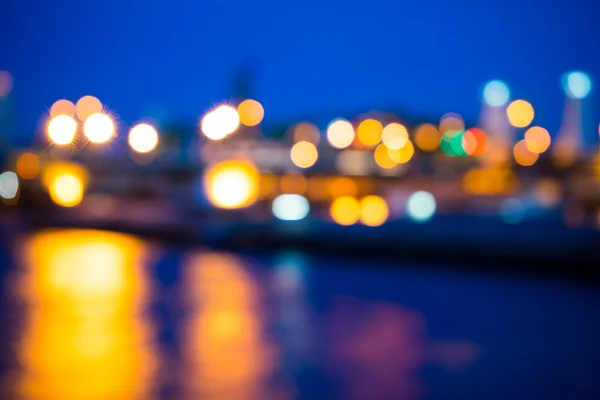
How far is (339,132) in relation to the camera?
31797mm

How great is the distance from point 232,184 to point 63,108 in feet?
9.45

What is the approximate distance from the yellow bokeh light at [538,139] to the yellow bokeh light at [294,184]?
7045mm

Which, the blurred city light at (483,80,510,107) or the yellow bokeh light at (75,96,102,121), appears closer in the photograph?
the yellow bokeh light at (75,96,102,121)

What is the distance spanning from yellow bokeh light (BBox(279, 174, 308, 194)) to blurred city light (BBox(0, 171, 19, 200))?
6.48m

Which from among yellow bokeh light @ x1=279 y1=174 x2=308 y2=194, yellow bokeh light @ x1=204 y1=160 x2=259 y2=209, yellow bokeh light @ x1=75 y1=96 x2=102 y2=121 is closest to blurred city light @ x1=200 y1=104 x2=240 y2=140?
yellow bokeh light @ x1=204 y1=160 x2=259 y2=209

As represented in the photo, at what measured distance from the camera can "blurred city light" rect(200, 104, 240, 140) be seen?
8240 mm

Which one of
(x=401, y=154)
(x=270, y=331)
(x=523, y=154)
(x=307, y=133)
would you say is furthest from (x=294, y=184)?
(x=401, y=154)

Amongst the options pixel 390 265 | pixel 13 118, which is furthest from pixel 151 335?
pixel 13 118

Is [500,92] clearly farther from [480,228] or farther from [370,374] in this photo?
[370,374]

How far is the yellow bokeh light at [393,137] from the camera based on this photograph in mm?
37147

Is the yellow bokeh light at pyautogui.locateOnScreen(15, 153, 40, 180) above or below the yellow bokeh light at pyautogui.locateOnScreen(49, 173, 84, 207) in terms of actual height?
above

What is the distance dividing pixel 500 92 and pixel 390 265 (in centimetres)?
1173

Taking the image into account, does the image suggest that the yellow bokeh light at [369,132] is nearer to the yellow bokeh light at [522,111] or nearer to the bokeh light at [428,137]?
the bokeh light at [428,137]

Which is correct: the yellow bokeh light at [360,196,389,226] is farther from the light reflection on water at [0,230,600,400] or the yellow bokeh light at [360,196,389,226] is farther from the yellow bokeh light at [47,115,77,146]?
the light reflection on water at [0,230,600,400]
